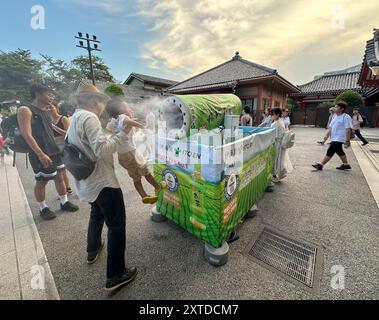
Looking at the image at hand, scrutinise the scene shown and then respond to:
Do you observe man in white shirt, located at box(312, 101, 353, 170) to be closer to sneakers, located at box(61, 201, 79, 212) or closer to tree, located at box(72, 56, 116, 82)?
sneakers, located at box(61, 201, 79, 212)

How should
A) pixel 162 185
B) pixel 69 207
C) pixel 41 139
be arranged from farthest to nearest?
pixel 69 207 → pixel 41 139 → pixel 162 185

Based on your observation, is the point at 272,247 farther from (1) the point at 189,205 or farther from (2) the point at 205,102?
(2) the point at 205,102

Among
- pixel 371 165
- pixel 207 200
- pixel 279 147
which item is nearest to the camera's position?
pixel 207 200

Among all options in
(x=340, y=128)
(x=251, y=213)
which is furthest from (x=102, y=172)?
(x=340, y=128)

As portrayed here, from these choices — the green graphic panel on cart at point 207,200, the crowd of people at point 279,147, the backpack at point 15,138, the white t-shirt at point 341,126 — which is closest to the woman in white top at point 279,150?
the crowd of people at point 279,147

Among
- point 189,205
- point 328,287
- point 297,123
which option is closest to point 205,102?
point 189,205

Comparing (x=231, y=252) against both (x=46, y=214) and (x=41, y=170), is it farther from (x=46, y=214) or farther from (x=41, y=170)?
(x=41, y=170)

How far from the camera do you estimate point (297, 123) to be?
21719mm

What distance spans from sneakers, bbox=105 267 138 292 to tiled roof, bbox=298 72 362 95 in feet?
81.9

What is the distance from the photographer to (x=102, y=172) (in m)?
1.67

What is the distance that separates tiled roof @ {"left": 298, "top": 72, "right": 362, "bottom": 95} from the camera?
67.0 ft

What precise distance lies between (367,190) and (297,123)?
2046cm

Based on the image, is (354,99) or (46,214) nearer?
(46,214)

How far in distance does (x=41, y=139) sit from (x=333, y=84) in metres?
29.1
